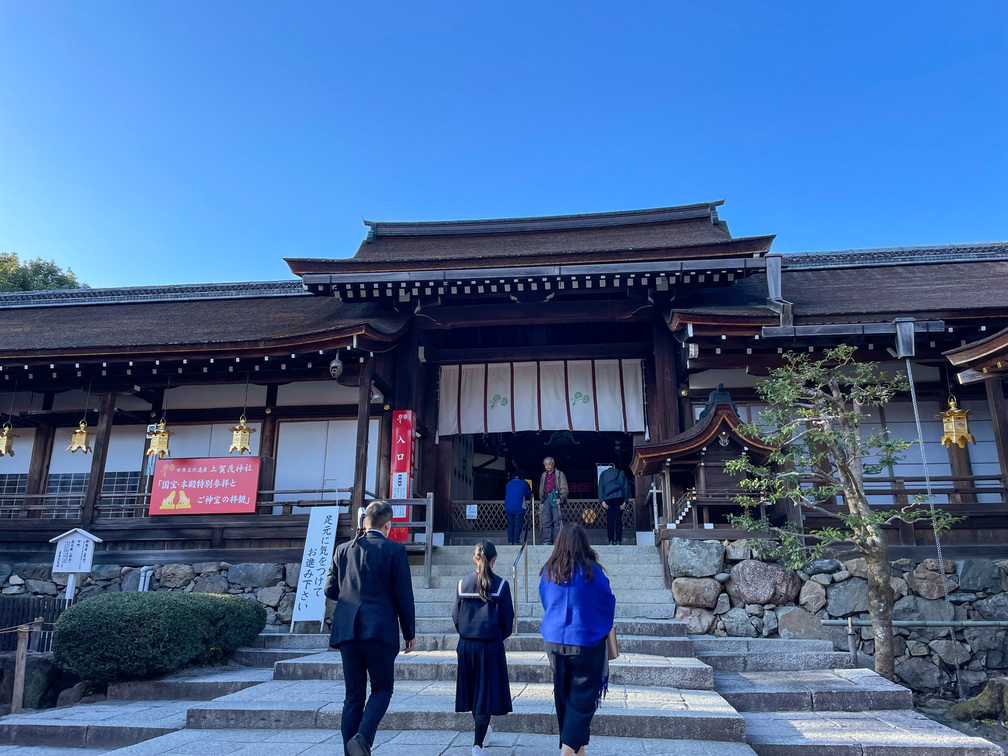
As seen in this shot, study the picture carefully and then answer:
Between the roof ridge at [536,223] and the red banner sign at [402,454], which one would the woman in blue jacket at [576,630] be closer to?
the red banner sign at [402,454]

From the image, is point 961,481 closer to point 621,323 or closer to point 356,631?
point 621,323

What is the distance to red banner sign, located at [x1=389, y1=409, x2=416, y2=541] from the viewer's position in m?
11.6

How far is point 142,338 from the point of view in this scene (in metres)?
12.6

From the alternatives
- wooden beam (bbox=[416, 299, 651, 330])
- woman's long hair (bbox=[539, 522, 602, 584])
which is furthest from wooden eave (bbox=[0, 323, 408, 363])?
woman's long hair (bbox=[539, 522, 602, 584])

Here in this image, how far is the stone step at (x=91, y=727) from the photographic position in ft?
19.4

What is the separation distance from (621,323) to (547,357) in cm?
154

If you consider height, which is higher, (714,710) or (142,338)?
(142,338)

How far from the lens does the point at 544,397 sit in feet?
43.2

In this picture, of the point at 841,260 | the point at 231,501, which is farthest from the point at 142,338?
the point at 841,260

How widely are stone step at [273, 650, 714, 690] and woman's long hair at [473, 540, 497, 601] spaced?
7.02ft

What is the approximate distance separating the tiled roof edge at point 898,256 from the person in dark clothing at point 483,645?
12650mm

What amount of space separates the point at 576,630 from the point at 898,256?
15.8 meters

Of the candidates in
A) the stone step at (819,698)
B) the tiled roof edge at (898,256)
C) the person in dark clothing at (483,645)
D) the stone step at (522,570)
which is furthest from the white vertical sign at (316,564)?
the tiled roof edge at (898,256)

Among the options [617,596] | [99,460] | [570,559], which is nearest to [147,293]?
[99,460]
